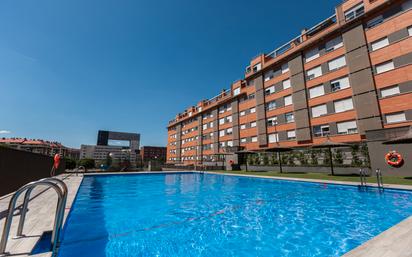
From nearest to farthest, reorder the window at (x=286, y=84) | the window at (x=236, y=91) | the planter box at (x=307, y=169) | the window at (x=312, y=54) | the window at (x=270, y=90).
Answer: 1. the planter box at (x=307, y=169)
2. the window at (x=312, y=54)
3. the window at (x=286, y=84)
4. the window at (x=270, y=90)
5. the window at (x=236, y=91)

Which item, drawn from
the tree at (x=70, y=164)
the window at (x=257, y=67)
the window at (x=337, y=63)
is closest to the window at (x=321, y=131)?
the window at (x=337, y=63)

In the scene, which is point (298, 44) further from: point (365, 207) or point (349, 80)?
point (365, 207)

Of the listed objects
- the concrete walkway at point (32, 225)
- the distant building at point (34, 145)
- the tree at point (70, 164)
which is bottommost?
the concrete walkway at point (32, 225)

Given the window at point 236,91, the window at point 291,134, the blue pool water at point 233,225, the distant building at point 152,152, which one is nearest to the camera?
the blue pool water at point 233,225

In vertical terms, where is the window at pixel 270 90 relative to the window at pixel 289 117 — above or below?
above

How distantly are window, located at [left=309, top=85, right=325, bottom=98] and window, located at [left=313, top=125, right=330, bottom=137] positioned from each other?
3.95m

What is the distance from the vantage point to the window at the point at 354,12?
20298mm

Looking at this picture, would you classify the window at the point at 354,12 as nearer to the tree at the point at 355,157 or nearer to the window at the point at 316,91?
the window at the point at 316,91

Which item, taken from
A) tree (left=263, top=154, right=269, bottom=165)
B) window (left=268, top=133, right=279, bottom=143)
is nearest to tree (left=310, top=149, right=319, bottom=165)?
tree (left=263, top=154, right=269, bottom=165)

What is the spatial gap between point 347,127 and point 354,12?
12576 millimetres

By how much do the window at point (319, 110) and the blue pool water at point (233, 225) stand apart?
47.9 ft

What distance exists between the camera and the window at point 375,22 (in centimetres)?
1870

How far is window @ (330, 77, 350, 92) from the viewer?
68.1 ft

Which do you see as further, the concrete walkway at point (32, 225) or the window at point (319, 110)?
the window at point (319, 110)
